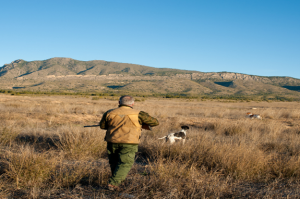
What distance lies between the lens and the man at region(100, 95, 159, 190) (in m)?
3.68

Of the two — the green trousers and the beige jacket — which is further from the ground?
the beige jacket

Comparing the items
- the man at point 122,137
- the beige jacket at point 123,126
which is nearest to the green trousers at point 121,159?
the man at point 122,137

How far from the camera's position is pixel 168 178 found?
386 cm

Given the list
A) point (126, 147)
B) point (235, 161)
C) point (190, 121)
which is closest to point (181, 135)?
point (235, 161)

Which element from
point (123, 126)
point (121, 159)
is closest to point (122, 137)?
point (123, 126)

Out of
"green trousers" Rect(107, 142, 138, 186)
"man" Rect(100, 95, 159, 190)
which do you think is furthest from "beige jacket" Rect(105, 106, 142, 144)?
"green trousers" Rect(107, 142, 138, 186)

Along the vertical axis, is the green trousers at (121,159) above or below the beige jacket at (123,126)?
below

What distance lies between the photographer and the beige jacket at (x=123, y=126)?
12.2 ft

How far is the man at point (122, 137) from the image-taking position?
368cm

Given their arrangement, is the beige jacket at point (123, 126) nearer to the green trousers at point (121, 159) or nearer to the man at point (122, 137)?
the man at point (122, 137)

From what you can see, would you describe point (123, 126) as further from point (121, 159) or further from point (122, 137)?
point (121, 159)

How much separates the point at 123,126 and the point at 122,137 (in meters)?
0.18

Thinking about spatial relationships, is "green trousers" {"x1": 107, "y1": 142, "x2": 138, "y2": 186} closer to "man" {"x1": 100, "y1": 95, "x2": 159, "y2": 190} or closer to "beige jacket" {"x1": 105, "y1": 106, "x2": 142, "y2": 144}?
"man" {"x1": 100, "y1": 95, "x2": 159, "y2": 190}

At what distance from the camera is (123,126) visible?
148 inches
